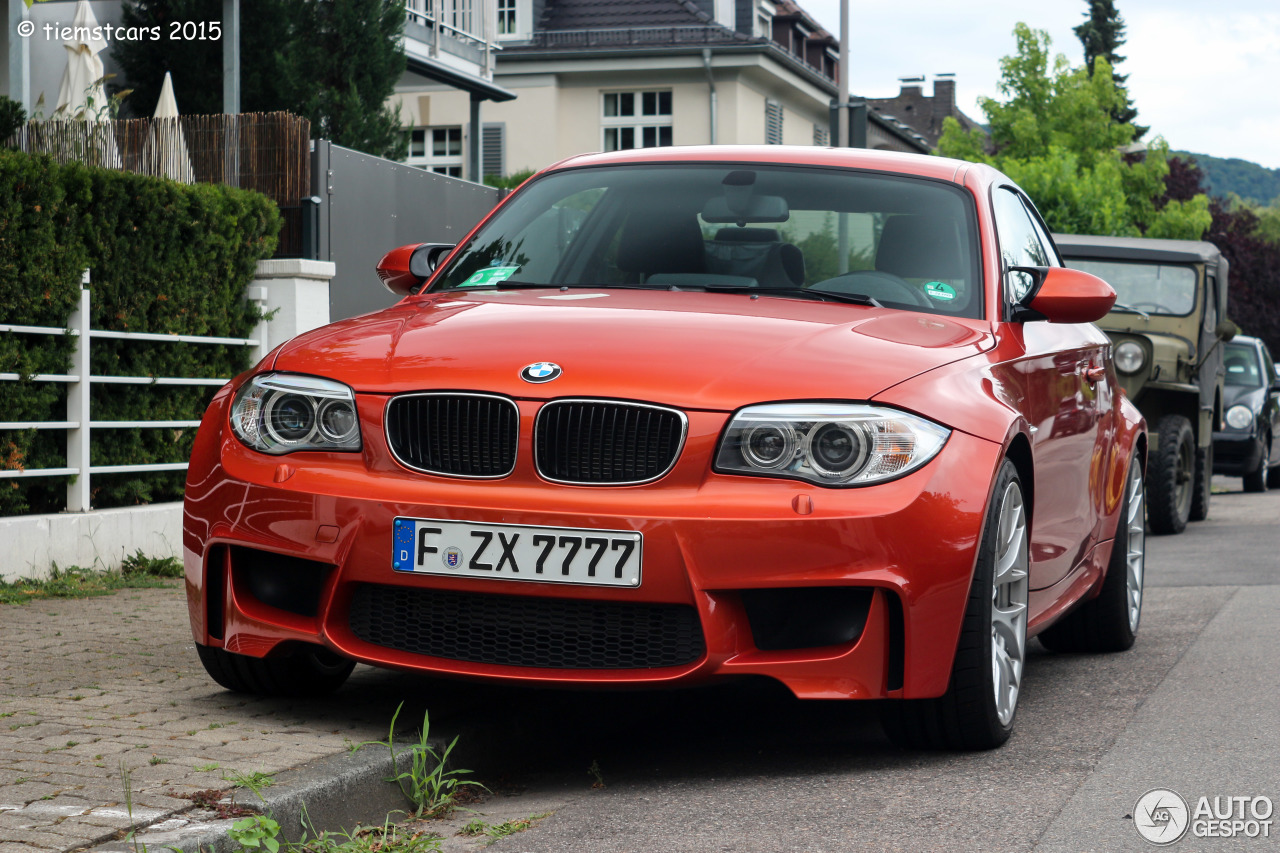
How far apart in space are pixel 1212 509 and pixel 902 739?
13021 millimetres

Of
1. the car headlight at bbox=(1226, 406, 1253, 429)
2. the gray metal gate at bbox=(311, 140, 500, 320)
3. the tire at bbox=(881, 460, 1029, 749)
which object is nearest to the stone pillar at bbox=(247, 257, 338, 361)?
the gray metal gate at bbox=(311, 140, 500, 320)

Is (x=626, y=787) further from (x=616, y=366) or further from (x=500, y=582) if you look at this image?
(x=616, y=366)

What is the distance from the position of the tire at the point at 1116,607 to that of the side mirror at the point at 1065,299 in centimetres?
128

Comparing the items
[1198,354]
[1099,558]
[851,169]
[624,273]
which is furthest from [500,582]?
[1198,354]

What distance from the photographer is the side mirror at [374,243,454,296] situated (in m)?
5.67

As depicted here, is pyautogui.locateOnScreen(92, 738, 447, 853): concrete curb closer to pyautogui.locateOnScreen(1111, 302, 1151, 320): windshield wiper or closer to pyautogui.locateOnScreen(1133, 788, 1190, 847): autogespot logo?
pyautogui.locateOnScreen(1133, 788, 1190, 847): autogespot logo

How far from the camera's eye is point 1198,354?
13.9m

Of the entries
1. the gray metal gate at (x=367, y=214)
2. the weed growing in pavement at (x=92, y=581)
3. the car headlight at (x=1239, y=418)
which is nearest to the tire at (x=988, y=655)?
the weed growing in pavement at (x=92, y=581)

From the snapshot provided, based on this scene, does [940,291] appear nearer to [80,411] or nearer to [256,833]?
[256,833]

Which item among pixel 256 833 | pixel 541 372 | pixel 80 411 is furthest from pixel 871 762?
pixel 80 411

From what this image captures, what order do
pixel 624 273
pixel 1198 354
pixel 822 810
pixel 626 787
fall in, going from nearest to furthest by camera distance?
pixel 822 810 → pixel 626 787 → pixel 624 273 → pixel 1198 354

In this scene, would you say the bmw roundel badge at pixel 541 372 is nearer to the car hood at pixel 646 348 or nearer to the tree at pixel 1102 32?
the car hood at pixel 646 348

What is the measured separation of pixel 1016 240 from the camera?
18.9 ft

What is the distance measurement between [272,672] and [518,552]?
1.07 m
